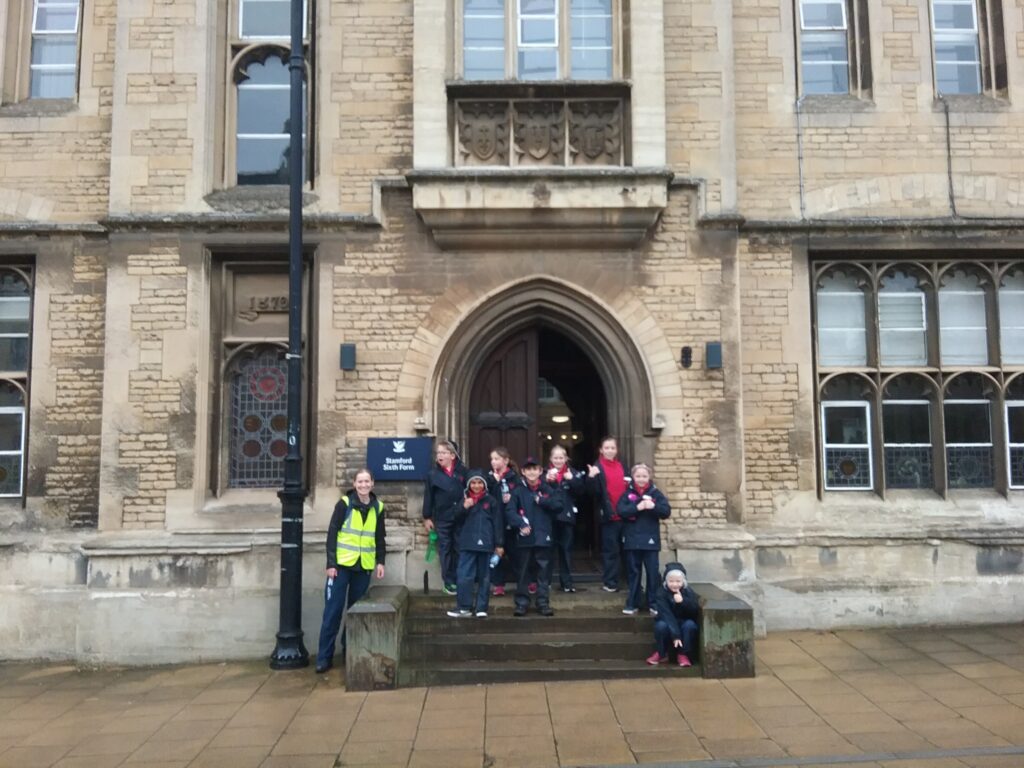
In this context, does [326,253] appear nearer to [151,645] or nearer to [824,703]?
[151,645]

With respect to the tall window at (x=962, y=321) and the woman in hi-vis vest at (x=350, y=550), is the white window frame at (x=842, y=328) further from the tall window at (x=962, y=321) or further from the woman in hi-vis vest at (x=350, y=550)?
the woman in hi-vis vest at (x=350, y=550)

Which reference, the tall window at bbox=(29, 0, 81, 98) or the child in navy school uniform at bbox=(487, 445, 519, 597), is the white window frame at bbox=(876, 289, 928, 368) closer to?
the child in navy school uniform at bbox=(487, 445, 519, 597)

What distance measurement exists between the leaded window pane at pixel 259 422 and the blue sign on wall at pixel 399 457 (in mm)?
1069

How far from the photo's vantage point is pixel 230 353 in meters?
8.61

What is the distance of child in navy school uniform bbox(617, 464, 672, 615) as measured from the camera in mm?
7328

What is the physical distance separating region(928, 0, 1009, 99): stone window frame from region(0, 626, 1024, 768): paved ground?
6.26 meters

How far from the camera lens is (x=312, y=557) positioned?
316 inches

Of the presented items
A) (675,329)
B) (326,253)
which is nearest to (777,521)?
(675,329)

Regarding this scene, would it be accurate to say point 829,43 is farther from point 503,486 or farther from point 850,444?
point 503,486

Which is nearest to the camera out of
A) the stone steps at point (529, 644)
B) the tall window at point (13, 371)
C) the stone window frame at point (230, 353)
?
the stone steps at point (529, 644)

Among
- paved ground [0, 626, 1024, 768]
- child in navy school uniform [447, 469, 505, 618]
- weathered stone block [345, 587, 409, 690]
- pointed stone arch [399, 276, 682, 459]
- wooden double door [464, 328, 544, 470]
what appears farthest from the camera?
wooden double door [464, 328, 544, 470]

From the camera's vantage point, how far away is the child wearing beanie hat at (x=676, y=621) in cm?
681

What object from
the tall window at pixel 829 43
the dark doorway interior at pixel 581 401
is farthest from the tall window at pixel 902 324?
the dark doorway interior at pixel 581 401

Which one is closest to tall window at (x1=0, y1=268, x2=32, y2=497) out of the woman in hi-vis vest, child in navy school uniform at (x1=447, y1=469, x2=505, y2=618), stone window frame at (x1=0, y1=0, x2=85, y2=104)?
stone window frame at (x1=0, y1=0, x2=85, y2=104)
